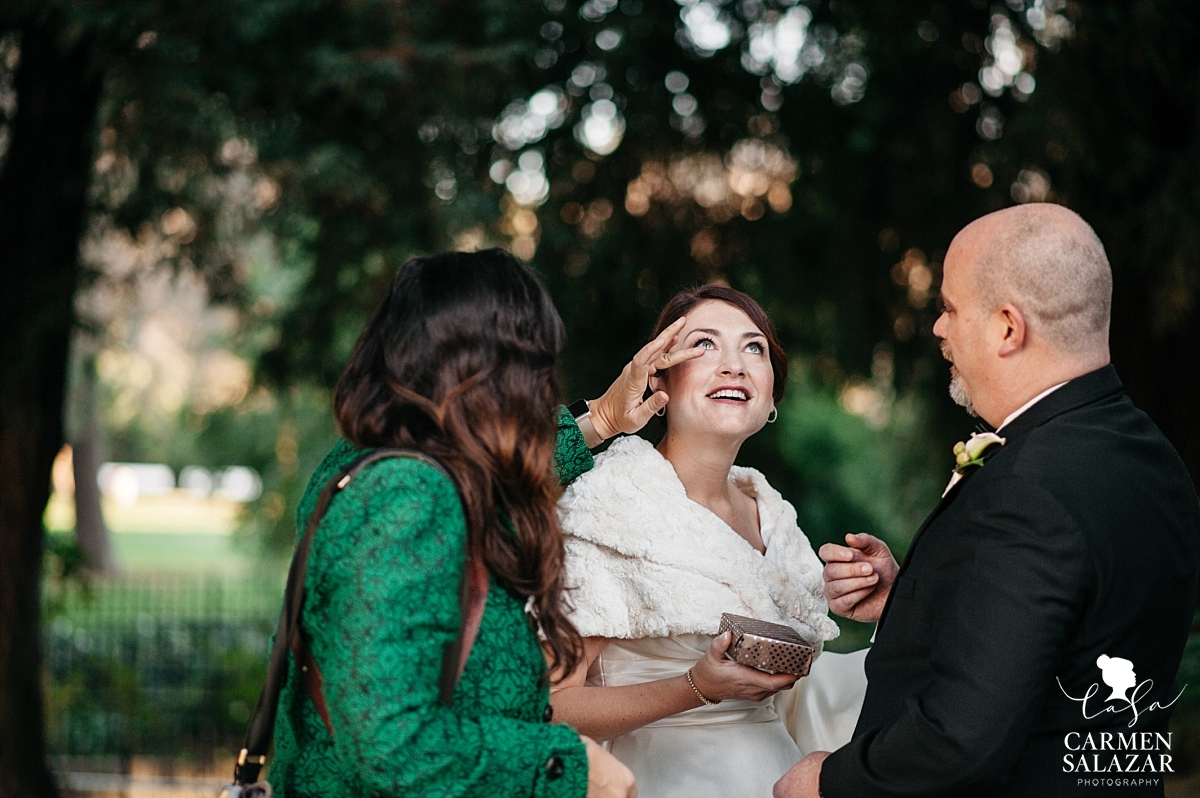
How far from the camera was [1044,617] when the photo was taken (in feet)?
6.29

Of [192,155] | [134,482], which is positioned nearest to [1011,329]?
[192,155]

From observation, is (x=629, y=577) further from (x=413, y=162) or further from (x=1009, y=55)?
(x=1009, y=55)

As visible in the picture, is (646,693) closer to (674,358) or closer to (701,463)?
(701,463)

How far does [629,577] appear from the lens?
2.78m

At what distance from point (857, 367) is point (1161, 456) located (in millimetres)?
5226

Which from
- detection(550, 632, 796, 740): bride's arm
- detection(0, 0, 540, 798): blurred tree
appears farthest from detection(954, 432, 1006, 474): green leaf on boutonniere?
detection(0, 0, 540, 798): blurred tree

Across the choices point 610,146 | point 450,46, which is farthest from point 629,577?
point 610,146

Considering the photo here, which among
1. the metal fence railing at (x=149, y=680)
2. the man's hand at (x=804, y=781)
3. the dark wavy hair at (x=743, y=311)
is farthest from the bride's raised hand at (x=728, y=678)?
the metal fence railing at (x=149, y=680)

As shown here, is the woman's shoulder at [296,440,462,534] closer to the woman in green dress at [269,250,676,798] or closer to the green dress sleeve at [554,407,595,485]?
the woman in green dress at [269,250,676,798]

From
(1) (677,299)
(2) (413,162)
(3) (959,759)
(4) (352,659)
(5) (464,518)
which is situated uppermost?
(2) (413,162)

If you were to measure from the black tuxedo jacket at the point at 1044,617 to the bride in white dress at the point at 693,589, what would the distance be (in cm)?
53

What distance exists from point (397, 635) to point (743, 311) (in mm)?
1657

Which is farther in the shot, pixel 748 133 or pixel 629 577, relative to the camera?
pixel 748 133

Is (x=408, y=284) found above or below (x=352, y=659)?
above
